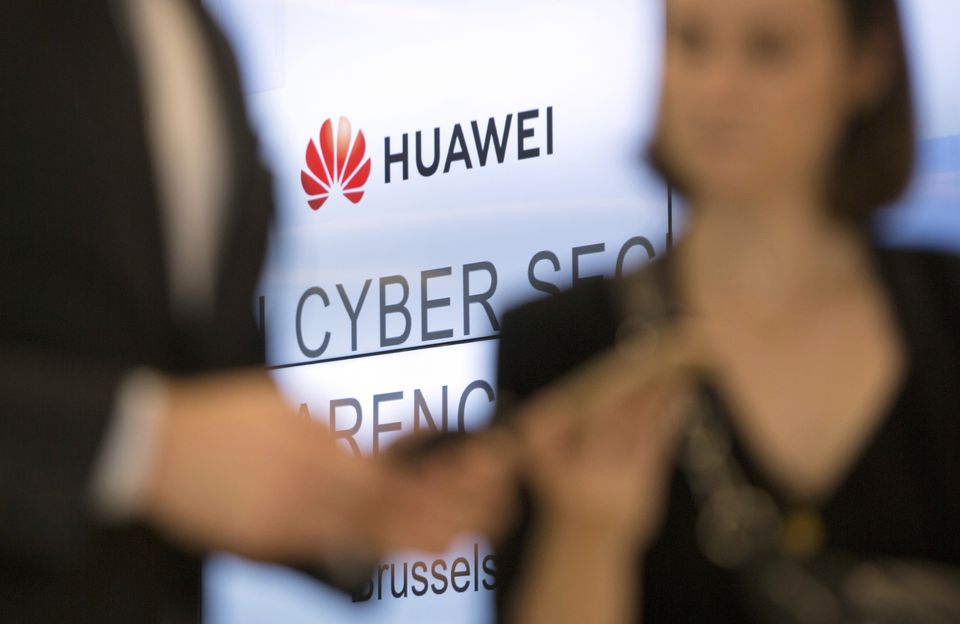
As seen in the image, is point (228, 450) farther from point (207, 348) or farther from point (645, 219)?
point (645, 219)

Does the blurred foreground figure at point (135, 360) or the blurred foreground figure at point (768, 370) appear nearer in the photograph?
the blurred foreground figure at point (135, 360)

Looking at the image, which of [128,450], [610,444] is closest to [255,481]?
[128,450]

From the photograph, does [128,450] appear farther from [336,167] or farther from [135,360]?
[336,167]

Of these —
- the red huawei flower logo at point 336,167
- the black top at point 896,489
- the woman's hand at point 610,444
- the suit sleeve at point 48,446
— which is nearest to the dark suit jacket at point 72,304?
the suit sleeve at point 48,446

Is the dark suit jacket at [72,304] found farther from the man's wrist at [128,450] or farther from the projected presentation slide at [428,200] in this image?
the projected presentation slide at [428,200]

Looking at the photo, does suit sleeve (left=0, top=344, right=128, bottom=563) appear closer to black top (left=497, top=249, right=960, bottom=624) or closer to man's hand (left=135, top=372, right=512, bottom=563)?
man's hand (left=135, top=372, right=512, bottom=563)

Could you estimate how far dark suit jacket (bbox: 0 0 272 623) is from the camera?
0.46 metres

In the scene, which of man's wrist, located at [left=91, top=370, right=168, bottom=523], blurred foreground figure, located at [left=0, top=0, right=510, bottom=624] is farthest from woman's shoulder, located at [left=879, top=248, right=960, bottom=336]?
man's wrist, located at [left=91, top=370, right=168, bottom=523]

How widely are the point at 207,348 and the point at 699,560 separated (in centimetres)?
67

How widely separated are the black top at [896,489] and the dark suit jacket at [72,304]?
650 millimetres

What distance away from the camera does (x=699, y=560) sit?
1.12 metres

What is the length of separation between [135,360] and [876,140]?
2.76ft

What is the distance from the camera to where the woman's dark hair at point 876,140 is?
1.17m

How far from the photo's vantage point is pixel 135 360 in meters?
0.50
